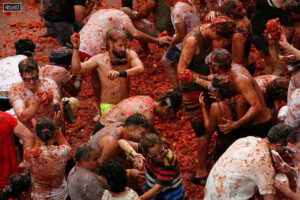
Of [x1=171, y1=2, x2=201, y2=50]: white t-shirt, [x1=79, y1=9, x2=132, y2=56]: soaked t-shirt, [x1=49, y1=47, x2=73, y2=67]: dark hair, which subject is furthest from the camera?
[x1=79, y1=9, x2=132, y2=56]: soaked t-shirt

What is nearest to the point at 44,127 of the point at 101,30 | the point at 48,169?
the point at 48,169

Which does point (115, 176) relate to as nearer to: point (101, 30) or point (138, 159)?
point (138, 159)

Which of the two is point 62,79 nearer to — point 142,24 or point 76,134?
point 76,134

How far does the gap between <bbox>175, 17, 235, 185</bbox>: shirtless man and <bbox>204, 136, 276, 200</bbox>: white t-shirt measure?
4.52 feet

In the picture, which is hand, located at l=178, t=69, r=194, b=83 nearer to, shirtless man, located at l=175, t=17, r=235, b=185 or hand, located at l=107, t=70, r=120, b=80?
shirtless man, located at l=175, t=17, r=235, b=185

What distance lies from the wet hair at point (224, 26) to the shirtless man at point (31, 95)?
1.96 metres

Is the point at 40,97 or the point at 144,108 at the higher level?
the point at 40,97

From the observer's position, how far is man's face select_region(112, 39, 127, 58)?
6219mm

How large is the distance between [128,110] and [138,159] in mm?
777

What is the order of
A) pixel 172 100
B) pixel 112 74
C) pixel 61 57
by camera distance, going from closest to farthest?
pixel 172 100
pixel 112 74
pixel 61 57

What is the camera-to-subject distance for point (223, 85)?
18.4 ft

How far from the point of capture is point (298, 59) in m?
5.87

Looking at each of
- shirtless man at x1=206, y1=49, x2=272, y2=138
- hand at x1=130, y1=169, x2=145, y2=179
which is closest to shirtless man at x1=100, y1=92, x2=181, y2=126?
shirtless man at x1=206, y1=49, x2=272, y2=138

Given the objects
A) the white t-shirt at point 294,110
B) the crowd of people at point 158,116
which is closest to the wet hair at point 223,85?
the crowd of people at point 158,116
